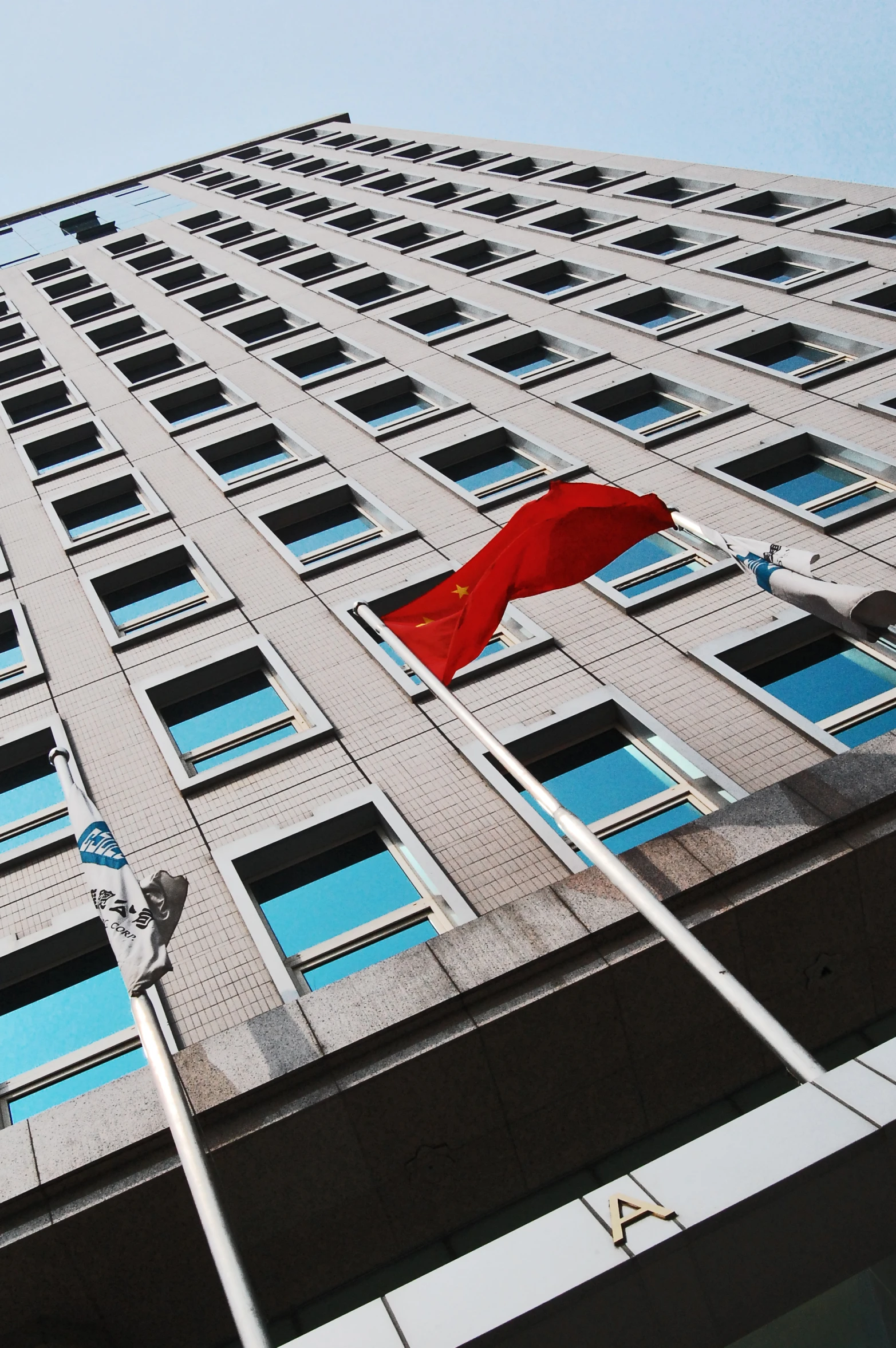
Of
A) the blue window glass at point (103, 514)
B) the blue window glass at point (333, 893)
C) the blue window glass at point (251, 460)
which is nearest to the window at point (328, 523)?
the blue window glass at point (251, 460)

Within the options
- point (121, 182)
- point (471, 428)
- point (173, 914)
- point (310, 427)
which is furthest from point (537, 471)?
point (121, 182)

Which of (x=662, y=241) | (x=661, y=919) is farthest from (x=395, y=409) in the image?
(x=661, y=919)

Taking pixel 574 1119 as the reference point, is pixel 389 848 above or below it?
above

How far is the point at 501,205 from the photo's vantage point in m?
39.6

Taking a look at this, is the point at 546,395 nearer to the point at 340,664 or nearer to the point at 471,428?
the point at 471,428

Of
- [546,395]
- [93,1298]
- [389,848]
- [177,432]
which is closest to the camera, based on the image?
[93,1298]

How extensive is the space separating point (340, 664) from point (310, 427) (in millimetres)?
9533

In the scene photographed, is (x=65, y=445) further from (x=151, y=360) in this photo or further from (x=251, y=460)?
(x=251, y=460)

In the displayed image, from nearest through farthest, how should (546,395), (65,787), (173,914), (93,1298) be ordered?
(93,1298) → (173,914) → (65,787) → (546,395)

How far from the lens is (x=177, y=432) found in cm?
2680

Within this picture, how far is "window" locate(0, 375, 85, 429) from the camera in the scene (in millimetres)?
31125

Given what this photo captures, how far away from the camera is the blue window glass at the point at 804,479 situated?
20422 mm

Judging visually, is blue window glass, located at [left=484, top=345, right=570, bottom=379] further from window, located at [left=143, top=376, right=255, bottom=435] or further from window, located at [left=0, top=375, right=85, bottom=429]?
window, located at [left=0, top=375, right=85, bottom=429]

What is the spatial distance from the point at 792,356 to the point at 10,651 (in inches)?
689
